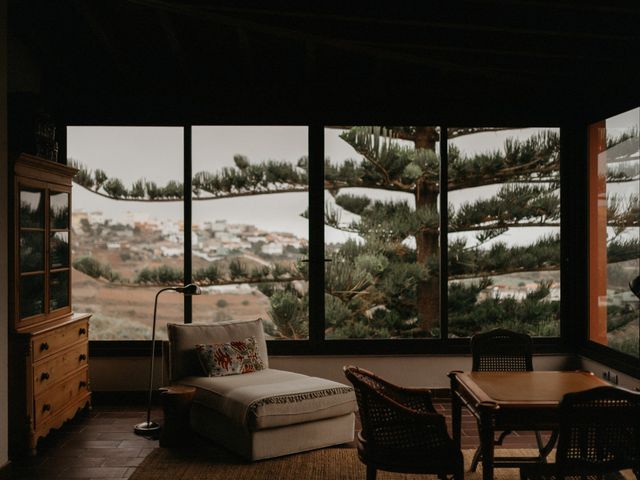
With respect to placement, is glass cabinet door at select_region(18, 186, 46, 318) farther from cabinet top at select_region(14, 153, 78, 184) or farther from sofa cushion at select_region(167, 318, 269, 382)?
sofa cushion at select_region(167, 318, 269, 382)

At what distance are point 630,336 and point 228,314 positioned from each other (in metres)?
3.44

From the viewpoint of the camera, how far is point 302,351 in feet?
19.6

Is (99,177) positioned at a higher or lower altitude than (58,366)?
higher

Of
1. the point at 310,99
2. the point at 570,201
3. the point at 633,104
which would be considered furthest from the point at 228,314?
the point at 633,104

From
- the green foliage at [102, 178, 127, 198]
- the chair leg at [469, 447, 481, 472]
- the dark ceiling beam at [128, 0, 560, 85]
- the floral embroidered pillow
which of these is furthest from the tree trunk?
the green foliage at [102, 178, 127, 198]

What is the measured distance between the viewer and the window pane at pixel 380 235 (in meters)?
6.05

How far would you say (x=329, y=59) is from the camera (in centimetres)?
562

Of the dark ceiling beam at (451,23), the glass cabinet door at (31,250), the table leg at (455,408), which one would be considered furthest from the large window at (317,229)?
the table leg at (455,408)

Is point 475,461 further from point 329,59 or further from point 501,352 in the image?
point 329,59

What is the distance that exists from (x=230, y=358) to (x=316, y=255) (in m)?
1.43

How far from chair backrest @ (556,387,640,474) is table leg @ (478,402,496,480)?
44 centimetres

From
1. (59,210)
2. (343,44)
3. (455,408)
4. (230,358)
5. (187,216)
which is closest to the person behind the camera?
(455,408)

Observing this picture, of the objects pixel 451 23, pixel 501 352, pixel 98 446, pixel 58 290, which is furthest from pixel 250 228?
pixel 501 352

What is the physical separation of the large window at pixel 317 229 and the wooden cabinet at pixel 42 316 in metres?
0.66
